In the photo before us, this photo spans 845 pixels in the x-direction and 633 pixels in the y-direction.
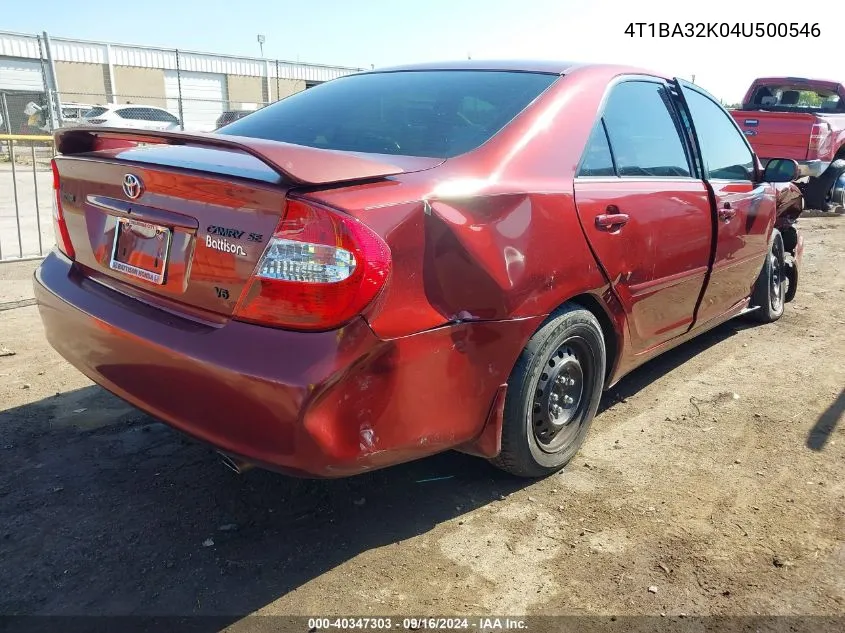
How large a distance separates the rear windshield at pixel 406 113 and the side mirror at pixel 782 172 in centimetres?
232

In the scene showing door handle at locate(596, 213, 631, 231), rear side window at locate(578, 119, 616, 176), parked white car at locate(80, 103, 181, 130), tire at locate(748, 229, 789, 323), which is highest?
parked white car at locate(80, 103, 181, 130)

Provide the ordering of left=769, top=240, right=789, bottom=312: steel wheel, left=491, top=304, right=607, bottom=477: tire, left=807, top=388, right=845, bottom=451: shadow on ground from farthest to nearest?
left=769, top=240, right=789, bottom=312: steel wheel → left=807, top=388, right=845, bottom=451: shadow on ground → left=491, top=304, right=607, bottom=477: tire

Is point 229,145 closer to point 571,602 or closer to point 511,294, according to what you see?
point 511,294

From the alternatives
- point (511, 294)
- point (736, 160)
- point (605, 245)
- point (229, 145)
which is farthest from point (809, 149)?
point (229, 145)

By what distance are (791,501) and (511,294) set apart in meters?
1.56

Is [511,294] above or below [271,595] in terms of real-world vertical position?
above

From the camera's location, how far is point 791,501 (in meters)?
2.85

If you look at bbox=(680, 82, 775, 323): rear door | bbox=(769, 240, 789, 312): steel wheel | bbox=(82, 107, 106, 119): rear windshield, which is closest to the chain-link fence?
bbox=(82, 107, 106, 119): rear windshield

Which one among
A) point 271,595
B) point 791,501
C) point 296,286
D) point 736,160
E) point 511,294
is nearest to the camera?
point 296,286

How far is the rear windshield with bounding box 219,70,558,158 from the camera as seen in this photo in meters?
2.63

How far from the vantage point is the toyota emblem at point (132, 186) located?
2.33 m

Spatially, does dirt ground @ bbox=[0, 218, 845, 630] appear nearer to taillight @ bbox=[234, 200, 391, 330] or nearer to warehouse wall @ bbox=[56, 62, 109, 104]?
taillight @ bbox=[234, 200, 391, 330]

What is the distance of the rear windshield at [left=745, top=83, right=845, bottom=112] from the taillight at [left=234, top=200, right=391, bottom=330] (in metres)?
11.8

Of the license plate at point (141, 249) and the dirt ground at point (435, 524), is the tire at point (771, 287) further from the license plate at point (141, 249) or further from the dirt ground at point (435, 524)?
the license plate at point (141, 249)
